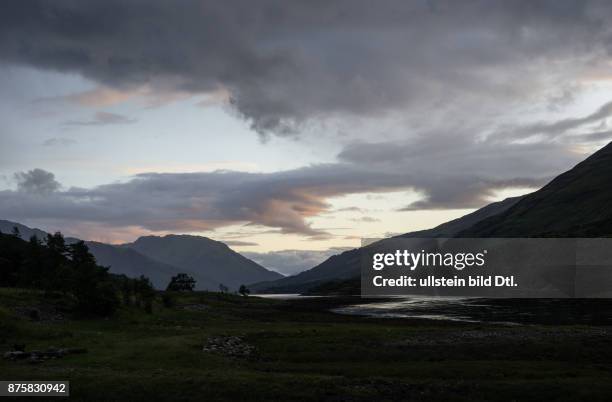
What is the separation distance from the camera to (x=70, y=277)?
84000 millimetres

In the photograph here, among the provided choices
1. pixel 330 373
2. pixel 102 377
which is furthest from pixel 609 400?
pixel 102 377

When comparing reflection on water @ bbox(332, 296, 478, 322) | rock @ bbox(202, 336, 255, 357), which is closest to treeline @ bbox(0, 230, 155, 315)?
rock @ bbox(202, 336, 255, 357)

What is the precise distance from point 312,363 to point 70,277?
55870 mm

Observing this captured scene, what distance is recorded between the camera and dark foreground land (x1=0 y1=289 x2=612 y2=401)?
3397 centimetres

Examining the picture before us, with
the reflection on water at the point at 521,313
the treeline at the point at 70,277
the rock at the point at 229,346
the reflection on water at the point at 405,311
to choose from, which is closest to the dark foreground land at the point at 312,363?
the rock at the point at 229,346

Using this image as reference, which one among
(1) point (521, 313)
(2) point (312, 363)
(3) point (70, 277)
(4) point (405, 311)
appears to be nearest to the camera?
(2) point (312, 363)

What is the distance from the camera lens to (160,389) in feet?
113

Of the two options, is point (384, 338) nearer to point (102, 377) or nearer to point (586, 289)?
point (102, 377)

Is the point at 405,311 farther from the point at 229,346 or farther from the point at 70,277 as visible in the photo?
the point at 229,346

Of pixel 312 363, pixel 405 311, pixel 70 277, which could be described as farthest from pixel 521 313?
pixel 70 277

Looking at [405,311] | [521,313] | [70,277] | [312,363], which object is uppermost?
[70,277]

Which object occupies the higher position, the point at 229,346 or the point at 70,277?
the point at 70,277

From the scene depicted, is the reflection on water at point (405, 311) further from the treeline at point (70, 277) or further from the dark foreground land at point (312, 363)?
the treeline at point (70, 277)

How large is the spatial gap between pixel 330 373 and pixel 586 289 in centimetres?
18342
